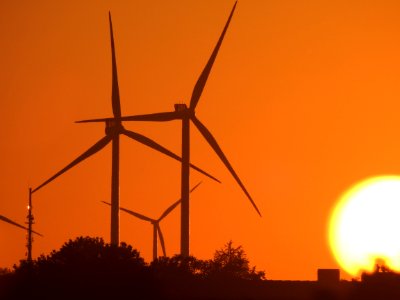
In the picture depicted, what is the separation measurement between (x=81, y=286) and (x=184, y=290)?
20.8 m

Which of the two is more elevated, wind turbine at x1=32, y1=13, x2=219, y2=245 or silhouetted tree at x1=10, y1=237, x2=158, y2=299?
wind turbine at x1=32, y1=13, x2=219, y2=245

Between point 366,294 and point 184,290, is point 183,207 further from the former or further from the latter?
point 366,294

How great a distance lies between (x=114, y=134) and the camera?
7082 inches

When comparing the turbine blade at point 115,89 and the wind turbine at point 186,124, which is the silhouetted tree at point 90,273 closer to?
the wind turbine at point 186,124

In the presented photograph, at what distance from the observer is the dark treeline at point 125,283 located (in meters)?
144

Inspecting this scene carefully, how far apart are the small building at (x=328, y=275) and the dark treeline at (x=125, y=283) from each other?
870 millimetres

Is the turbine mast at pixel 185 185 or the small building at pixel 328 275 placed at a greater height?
the turbine mast at pixel 185 185

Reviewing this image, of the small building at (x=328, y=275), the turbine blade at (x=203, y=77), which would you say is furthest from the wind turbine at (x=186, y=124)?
the small building at (x=328, y=275)

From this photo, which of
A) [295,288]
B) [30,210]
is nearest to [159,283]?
[295,288]

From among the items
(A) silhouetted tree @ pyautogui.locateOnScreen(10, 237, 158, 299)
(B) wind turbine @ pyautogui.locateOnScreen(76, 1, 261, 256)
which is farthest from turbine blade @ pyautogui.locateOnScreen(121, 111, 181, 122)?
(A) silhouetted tree @ pyautogui.locateOnScreen(10, 237, 158, 299)

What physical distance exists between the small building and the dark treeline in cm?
87

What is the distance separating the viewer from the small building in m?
166

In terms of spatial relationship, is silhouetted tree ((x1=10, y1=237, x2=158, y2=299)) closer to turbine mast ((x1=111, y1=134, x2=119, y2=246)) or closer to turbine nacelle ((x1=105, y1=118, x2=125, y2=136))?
turbine mast ((x1=111, y1=134, x2=119, y2=246))

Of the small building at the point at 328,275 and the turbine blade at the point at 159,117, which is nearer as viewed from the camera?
the small building at the point at 328,275
